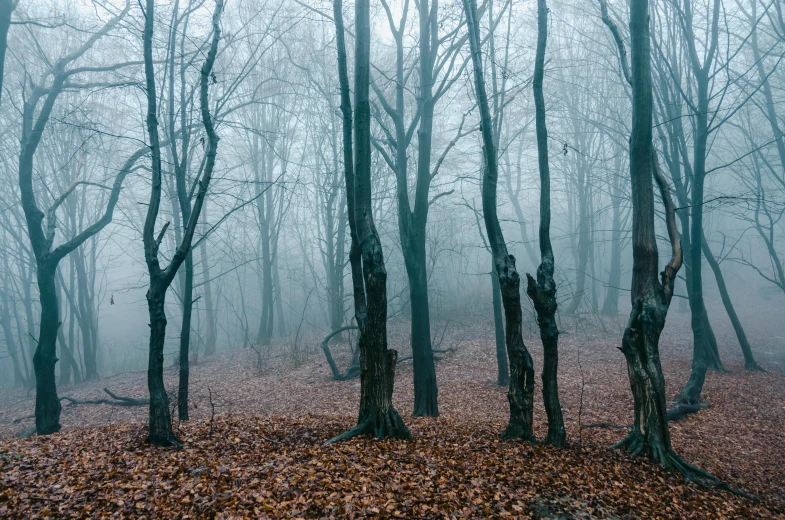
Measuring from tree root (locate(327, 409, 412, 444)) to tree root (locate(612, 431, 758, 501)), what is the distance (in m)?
2.34

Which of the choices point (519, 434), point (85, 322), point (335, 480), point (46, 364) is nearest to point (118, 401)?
point (46, 364)

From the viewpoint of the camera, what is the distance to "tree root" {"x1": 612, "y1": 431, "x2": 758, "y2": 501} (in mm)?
4805

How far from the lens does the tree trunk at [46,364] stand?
301 inches

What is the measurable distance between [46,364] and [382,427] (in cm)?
596

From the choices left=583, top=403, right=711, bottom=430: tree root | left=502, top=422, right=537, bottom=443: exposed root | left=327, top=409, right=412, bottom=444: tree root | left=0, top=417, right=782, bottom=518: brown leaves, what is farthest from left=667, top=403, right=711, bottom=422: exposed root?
left=327, top=409, right=412, bottom=444: tree root

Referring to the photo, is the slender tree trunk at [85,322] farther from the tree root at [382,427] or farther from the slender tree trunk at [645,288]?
the slender tree trunk at [645,288]

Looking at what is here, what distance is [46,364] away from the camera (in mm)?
7770

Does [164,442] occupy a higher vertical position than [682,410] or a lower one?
higher

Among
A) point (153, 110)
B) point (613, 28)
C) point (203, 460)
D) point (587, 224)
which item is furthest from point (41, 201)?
point (587, 224)

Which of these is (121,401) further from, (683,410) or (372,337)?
(683,410)

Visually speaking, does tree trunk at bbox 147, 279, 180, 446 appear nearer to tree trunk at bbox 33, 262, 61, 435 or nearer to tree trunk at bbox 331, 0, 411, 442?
tree trunk at bbox 331, 0, 411, 442

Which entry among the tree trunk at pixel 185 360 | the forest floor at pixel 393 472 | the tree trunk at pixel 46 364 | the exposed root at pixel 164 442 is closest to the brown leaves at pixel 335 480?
the forest floor at pixel 393 472

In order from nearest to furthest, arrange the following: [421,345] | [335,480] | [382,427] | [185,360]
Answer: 1. [335,480]
2. [382,427]
3. [185,360]
4. [421,345]

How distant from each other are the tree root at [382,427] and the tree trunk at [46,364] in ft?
17.9
